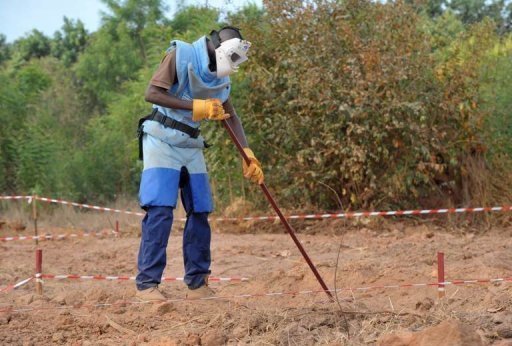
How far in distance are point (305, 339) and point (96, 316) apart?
4.99ft

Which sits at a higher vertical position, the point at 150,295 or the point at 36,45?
the point at 36,45

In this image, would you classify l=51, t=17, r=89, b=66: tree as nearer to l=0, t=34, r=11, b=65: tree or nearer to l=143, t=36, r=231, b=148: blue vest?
l=0, t=34, r=11, b=65: tree

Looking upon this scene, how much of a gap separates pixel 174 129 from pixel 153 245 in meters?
0.79

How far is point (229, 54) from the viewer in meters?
5.52

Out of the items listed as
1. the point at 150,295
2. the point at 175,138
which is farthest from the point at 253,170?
the point at 150,295

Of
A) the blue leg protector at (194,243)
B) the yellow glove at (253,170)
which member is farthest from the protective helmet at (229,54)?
the blue leg protector at (194,243)

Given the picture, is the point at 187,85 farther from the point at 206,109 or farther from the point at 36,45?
the point at 36,45

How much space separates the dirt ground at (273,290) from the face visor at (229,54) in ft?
4.62

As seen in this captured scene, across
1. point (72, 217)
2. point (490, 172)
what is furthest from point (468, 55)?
point (72, 217)

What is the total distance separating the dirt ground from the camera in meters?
4.63

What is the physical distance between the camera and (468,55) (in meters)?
11.7

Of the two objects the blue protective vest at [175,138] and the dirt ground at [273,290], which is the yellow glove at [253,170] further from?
the dirt ground at [273,290]

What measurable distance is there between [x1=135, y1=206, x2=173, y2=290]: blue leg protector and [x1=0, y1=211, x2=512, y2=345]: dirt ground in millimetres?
211

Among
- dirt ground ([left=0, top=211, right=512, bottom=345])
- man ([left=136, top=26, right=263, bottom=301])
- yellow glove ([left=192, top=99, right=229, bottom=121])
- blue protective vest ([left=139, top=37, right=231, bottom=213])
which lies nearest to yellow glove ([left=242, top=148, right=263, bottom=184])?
man ([left=136, top=26, right=263, bottom=301])
